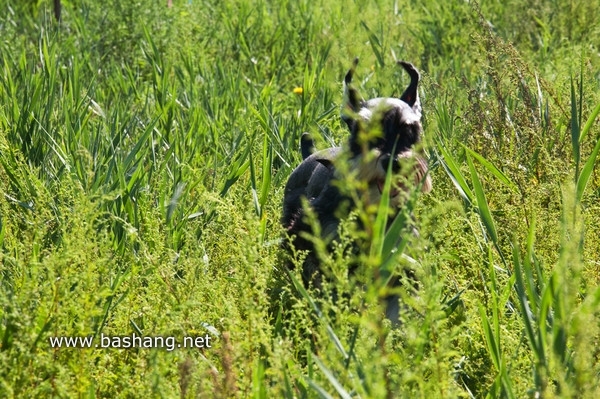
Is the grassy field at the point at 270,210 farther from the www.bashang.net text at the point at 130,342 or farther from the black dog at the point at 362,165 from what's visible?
the black dog at the point at 362,165

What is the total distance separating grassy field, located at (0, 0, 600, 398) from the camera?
233cm

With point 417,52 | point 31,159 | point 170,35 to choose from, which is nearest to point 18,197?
point 31,159

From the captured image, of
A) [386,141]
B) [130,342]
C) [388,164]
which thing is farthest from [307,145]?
[130,342]

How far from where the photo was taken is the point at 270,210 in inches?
157

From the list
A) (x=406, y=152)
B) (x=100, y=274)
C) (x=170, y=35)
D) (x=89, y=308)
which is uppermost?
(x=406, y=152)

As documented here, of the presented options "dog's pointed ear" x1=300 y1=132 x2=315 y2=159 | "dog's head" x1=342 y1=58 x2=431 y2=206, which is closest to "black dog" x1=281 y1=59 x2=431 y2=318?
"dog's head" x1=342 y1=58 x2=431 y2=206

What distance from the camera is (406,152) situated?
315cm

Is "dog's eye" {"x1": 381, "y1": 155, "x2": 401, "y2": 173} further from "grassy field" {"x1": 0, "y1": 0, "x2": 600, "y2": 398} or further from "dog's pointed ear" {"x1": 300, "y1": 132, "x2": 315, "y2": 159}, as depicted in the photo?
"dog's pointed ear" {"x1": 300, "y1": 132, "x2": 315, "y2": 159}

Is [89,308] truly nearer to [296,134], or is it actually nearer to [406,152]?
[406,152]

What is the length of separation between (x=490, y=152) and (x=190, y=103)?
1.62 meters

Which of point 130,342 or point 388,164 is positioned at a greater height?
point 388,164

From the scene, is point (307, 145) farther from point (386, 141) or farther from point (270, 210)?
point (386, 141)

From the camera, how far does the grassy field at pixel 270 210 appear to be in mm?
2328

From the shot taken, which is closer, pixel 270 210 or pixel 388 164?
pixel 388 164
